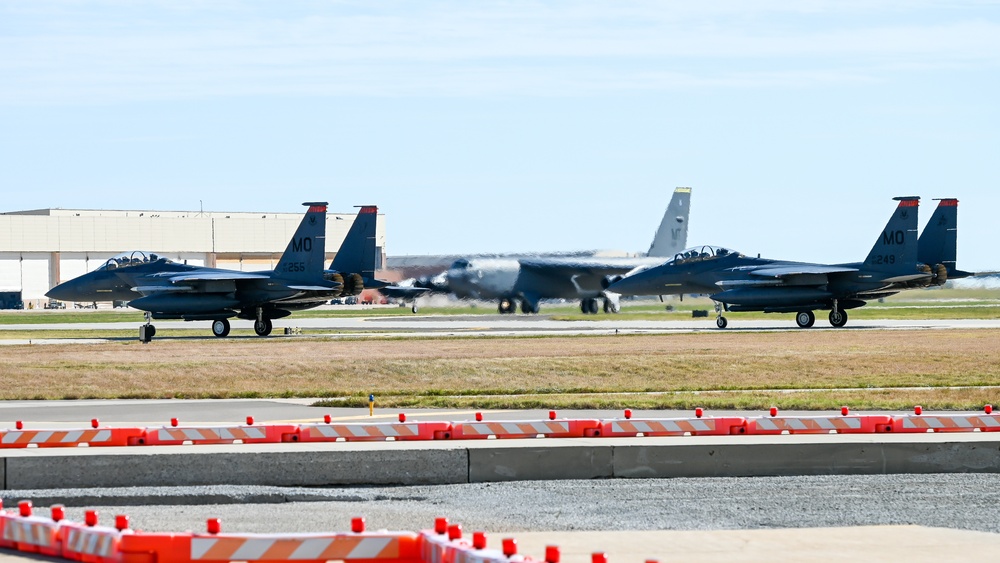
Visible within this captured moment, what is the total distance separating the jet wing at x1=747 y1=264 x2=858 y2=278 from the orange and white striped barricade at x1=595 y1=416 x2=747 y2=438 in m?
31.9

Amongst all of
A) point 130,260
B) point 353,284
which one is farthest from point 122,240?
point 353,284

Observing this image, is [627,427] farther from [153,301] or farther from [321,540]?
[153,301]

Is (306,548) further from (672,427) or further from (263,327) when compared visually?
(263,327)

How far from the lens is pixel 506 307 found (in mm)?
61375

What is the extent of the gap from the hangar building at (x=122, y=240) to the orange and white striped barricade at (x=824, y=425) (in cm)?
8666

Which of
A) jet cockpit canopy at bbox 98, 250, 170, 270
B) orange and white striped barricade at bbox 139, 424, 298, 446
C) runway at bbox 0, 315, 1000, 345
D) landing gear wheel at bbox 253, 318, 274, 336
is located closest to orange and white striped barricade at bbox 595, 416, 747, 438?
orange and white striped barricade at bbox 139, 424, 298, 446

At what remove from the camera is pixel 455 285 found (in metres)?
60.8

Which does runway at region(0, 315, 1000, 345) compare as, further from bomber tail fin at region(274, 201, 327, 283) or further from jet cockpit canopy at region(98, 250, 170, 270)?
jet cockpit canopy at region(98, 250, 170, 270)

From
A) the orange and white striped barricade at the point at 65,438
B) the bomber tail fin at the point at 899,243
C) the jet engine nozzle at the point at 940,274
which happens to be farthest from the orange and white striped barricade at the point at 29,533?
the jet engine nozzle at the point at 940,274

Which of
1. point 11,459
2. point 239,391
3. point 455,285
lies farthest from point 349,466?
point 455,285

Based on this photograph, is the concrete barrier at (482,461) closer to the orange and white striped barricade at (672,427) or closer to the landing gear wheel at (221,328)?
the orange and white striped barricade at (672,427)

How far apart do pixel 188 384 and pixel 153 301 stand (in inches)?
732

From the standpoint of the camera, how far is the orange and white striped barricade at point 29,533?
8.45 m

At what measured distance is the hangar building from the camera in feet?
325
